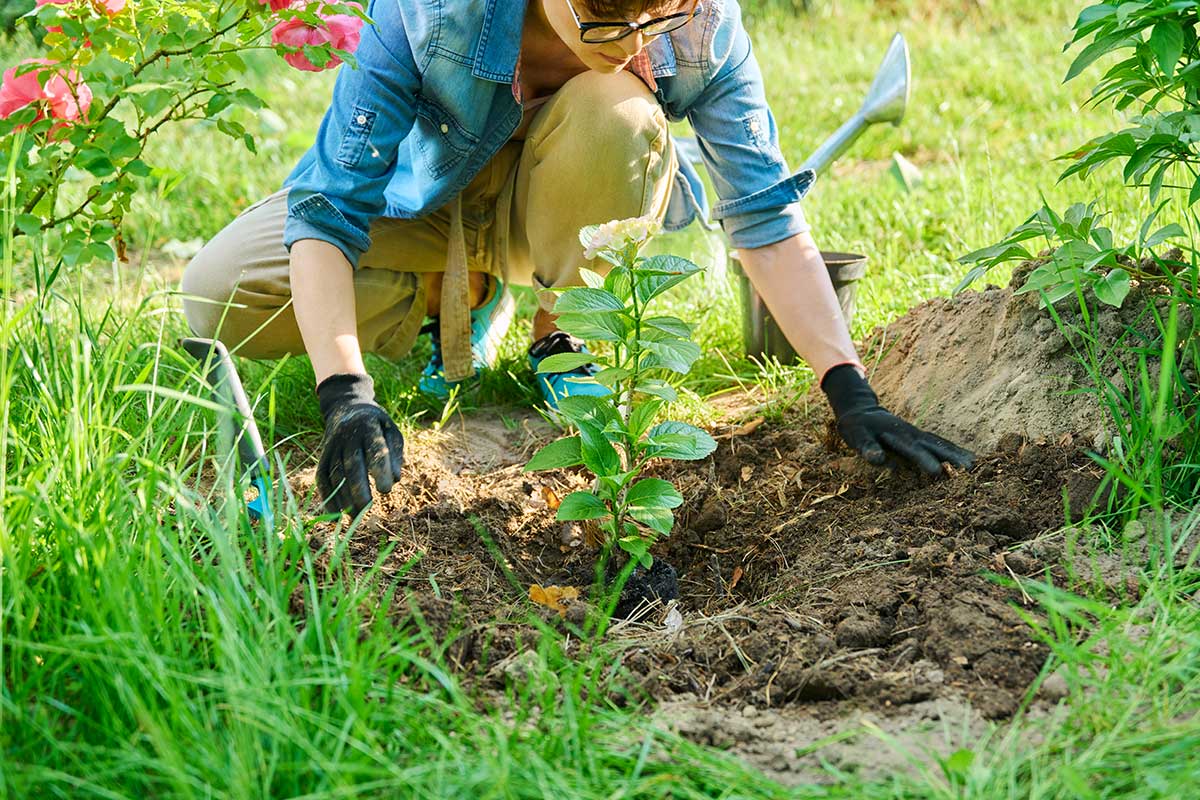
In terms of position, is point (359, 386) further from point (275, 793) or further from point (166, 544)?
point (275, 793)

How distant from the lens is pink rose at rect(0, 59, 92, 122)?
1932 mm

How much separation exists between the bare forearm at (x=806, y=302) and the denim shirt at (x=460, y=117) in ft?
0.14

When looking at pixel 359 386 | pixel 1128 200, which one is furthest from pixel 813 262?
pixel 1128 200

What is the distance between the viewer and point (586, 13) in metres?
1.96

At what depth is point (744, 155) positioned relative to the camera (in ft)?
7.97

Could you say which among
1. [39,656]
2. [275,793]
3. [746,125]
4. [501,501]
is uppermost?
[746,125]

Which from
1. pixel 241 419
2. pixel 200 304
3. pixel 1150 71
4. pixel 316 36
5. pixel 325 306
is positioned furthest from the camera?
pixel 200 304

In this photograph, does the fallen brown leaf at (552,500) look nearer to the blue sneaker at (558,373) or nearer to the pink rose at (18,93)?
A: the blue sneaker at (558,373)

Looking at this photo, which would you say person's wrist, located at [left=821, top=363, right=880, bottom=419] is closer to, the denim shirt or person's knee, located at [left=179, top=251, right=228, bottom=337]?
the denim shirt

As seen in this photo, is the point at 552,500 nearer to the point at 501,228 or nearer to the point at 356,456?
the point at 356,456

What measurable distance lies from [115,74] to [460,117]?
2.52 ft

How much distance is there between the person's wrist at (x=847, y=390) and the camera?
2.26 m

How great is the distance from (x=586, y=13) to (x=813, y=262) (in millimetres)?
763

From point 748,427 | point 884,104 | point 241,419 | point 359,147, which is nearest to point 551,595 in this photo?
point 241,419
